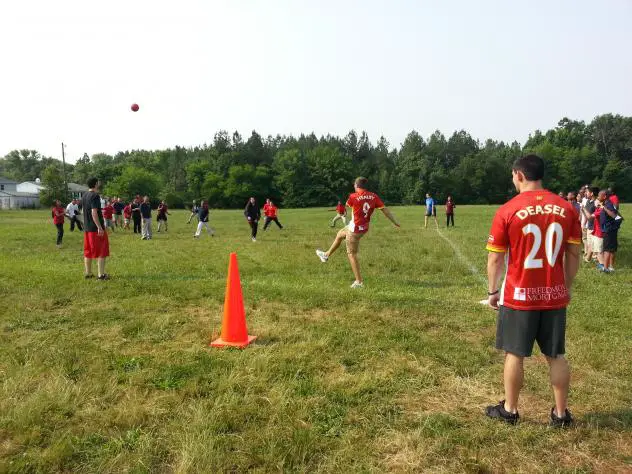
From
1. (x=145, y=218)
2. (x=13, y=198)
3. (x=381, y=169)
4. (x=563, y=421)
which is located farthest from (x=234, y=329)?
(x=13, y=198)

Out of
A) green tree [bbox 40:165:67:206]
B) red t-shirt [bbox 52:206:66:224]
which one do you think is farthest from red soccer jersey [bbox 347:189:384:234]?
green tree [bbox 40:165:67:206]

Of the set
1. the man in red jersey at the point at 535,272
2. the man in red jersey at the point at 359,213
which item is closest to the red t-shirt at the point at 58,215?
the man in red jersey at the point at 359,213

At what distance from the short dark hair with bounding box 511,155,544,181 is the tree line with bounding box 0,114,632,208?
266ft

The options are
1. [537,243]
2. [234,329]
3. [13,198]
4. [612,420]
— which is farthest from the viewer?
[13,198]

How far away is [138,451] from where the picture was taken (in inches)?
120

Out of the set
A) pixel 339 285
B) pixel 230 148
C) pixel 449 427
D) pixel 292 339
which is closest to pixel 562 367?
pixel 449 427

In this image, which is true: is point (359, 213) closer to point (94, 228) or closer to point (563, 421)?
point (94, 228)

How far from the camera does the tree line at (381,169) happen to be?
8562 centimetres

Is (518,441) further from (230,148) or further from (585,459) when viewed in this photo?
(230,148)

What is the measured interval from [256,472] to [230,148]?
101206 millimetres

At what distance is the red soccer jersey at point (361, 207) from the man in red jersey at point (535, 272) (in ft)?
16.6

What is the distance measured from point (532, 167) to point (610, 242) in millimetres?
7952

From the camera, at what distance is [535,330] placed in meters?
3.29

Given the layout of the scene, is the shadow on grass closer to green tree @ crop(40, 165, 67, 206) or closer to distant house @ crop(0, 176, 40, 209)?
green tree @ crop(40, 165, 67, 206)
